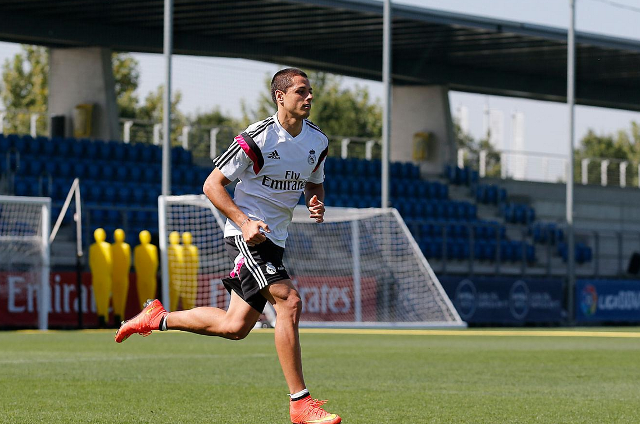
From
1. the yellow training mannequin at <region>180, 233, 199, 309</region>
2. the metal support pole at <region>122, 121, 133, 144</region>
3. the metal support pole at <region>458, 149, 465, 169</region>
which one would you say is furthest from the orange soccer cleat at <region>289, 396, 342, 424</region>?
the metal support pole at <region>458, 149, 465, 169</region>

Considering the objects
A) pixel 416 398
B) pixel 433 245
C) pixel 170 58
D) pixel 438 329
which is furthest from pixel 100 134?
pixel 416 398

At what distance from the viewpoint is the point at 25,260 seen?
64.3 ft

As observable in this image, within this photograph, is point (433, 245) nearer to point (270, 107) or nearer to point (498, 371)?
point (498, 371)

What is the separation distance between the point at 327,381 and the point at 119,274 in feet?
38.1

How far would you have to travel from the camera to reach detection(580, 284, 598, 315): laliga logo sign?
91.7ft

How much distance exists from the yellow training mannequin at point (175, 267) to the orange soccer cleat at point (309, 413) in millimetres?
14618

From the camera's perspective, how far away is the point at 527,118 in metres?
38.2

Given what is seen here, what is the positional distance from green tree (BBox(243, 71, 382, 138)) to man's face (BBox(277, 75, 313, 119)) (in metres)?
49.5

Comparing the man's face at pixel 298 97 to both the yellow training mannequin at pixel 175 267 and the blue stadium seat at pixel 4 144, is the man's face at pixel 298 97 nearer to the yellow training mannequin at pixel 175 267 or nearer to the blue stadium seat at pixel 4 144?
the yellow training mannequin at pixel 175 267

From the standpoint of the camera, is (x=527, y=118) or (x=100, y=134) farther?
(x=527, y=118)

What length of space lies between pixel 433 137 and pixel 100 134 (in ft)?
35.0

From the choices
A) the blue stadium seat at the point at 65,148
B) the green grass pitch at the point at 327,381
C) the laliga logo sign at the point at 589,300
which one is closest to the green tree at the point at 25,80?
the blue stadium seat at the point at 65,148

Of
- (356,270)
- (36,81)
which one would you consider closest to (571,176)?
(356,270)

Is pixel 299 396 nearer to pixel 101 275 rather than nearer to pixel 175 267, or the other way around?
pixel 101 275
